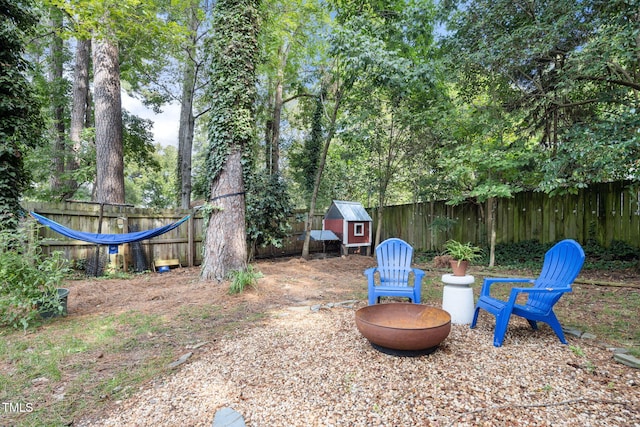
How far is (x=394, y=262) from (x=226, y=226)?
2.35m

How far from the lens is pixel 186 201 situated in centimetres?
873

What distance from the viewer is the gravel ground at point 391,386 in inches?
56.9

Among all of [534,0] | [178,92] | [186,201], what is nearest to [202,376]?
[534,0]

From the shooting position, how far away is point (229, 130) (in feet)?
14.5

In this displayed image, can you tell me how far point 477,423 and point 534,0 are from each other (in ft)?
19.0

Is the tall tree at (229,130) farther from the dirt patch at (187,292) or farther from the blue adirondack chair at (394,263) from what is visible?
the blue adirondack chair at (394,263)

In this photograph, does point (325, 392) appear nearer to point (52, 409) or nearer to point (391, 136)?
point (52, 409)

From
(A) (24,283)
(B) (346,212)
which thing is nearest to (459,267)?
(A) (24,283)

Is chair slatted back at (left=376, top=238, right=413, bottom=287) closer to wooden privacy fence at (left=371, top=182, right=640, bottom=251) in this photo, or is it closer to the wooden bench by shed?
wooden privacy fence at (left=371, top=182, right=640, bottom=251)

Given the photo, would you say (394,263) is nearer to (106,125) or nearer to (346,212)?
(346,212)

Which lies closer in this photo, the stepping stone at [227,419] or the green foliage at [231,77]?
the stepping stone at [227,419]

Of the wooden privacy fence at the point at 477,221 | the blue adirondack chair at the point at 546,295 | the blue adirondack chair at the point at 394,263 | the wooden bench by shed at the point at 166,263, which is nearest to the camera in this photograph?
the blue adirondack chair at the point at 546,295

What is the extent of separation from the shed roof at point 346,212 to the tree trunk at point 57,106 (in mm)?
6929

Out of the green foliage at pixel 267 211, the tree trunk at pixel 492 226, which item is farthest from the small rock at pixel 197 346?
the tree trunk at pixel 492 226
